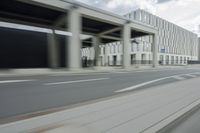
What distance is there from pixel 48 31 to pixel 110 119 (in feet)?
84.1

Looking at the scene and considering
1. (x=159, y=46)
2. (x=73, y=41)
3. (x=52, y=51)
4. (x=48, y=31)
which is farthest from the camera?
(x=159, y=46)

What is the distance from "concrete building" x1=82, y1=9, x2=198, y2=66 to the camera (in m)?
61.2

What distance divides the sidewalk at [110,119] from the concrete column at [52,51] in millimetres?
22567

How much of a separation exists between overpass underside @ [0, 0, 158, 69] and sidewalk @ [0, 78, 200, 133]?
15427 mm

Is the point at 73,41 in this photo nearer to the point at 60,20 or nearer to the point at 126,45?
the point at 60,20

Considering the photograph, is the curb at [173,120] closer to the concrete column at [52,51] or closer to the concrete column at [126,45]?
the concrete column at [126,45]

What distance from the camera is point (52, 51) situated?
27094 mm

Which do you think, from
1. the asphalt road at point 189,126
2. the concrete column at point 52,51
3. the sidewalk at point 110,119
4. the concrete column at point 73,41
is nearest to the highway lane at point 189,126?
the asphalt road at point 189,126

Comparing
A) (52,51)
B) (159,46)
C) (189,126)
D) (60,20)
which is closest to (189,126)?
(189,126)

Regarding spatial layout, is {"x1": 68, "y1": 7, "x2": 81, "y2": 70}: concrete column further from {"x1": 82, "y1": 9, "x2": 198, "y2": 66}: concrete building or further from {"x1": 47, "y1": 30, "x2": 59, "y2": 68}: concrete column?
{"x1": 82, "y1": 9, "x2": 198, "y2": 66}: concrete building

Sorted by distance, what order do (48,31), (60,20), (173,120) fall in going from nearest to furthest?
(173,120) < (60,20) < (48,31)

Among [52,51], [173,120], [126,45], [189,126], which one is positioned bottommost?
[189,126]

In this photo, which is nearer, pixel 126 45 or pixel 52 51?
pixel 52 51

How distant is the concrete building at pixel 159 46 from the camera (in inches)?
2410
